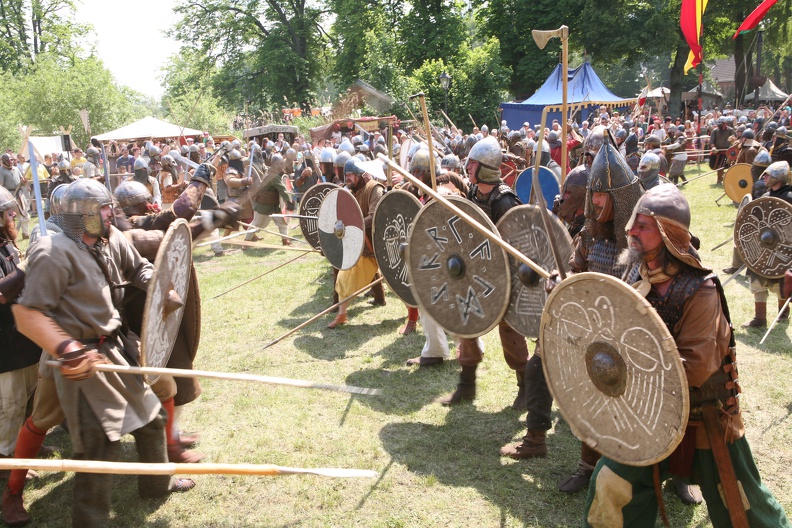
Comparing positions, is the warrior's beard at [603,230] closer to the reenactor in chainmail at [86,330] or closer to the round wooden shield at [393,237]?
Result: the round wooden shield at [393,237]

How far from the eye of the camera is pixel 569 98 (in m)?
23.3

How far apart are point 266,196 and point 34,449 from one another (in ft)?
23.9

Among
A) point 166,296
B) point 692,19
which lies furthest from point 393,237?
point 692,19

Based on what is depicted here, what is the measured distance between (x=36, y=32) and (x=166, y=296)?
42811 millimetres

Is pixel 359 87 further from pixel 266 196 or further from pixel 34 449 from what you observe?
pixel 34 449

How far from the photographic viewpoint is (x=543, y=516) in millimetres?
3354

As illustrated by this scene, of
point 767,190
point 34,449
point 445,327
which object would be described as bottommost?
point 34,449

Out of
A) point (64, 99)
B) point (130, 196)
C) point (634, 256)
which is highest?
point (64, 99)

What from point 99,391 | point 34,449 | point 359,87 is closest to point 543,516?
point 99,391

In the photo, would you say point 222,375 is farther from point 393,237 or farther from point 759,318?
point 759,318

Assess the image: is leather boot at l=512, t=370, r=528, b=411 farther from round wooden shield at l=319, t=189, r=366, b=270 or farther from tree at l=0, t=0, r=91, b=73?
tree at l=0, t=0, r=91, b=73

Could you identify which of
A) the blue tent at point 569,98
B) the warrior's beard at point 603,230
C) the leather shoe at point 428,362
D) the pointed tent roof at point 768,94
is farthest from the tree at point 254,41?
the warrior's beard at point 603,230

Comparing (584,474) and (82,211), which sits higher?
(82,211)

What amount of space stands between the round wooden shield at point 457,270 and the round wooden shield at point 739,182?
23.0ft
